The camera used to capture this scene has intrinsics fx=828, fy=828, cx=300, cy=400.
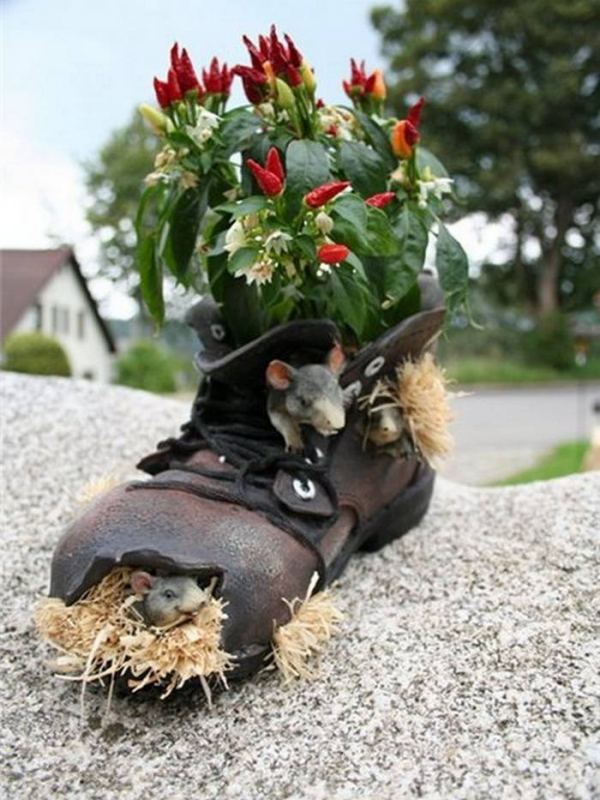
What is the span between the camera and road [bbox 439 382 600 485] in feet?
17.2

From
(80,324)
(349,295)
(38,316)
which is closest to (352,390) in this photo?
(349,295)

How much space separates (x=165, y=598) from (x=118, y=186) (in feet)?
63.8

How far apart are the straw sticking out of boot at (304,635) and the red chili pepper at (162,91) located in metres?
0.62

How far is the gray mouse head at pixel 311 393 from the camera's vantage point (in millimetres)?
990

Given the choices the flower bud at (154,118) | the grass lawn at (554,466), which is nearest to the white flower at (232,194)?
the flower bud at (154,118)

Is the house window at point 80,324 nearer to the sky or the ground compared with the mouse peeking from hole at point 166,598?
nearer to the ground

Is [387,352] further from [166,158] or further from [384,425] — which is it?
[166,158]

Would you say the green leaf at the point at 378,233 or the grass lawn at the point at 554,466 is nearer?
the green leaf at the point at 378,233

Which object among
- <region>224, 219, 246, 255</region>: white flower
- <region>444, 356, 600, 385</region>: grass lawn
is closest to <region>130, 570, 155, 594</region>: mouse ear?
<region>224, 219, 246, 255</region>: white flower

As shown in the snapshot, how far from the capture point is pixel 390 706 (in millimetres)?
811

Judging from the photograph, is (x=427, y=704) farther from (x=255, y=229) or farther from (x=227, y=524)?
(x=255, y=229)

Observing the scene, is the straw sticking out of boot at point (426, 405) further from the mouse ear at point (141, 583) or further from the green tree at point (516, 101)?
the green tree at point (516, 101)

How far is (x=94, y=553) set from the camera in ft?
2.78

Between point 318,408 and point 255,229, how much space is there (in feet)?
0.74
